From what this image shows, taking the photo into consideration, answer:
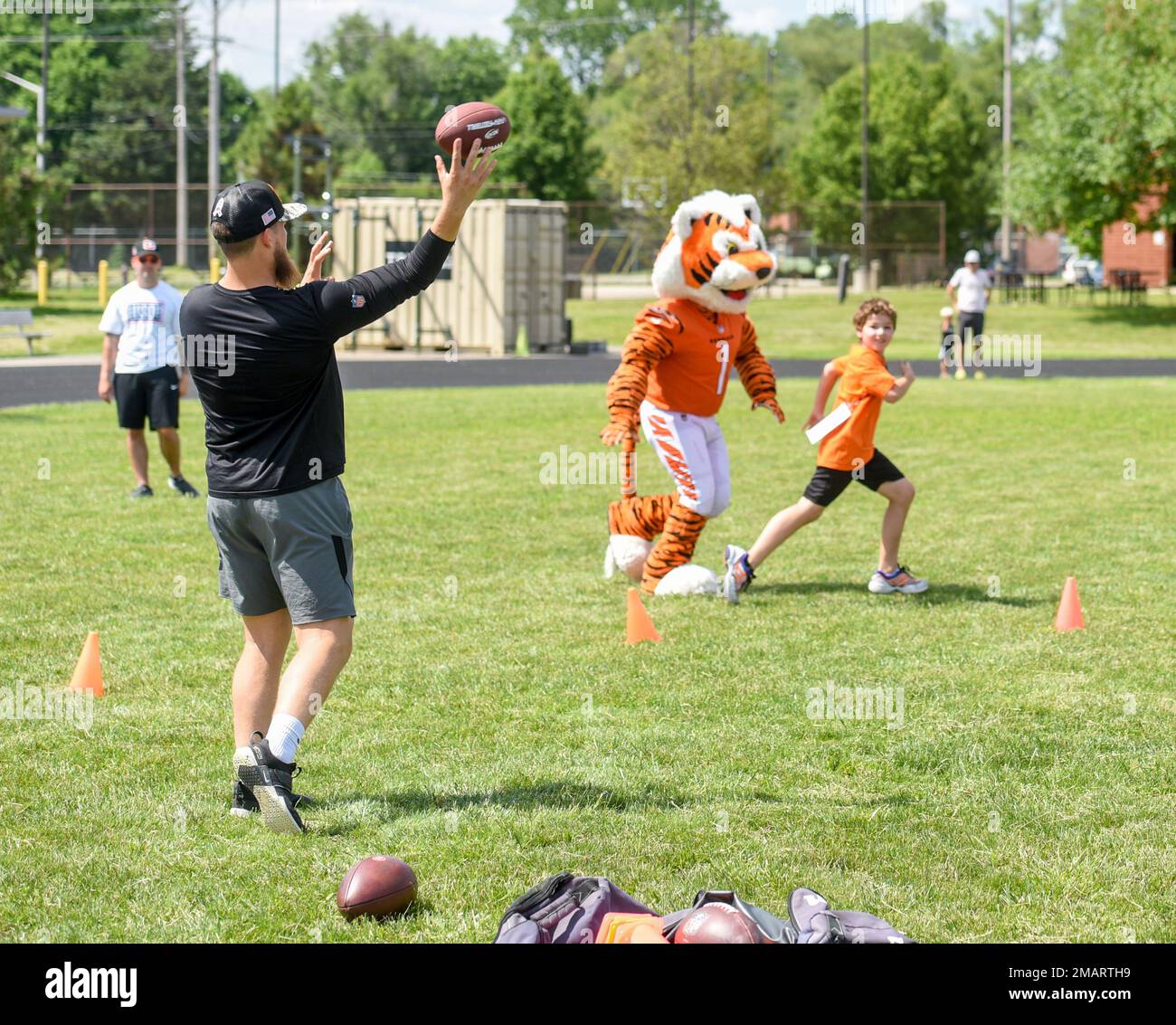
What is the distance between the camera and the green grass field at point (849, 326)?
33750mm

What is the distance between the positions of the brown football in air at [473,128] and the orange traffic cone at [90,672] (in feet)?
9.82

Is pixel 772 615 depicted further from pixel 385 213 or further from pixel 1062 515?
pixel 385 213

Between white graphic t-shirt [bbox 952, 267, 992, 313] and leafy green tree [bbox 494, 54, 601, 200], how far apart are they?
165 ft

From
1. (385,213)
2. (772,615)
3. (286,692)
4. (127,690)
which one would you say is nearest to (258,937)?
(286,692)

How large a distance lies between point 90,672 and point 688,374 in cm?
409

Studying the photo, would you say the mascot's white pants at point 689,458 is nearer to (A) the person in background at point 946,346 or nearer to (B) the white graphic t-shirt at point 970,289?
(B) the white graphic t-shirt at point 970,289

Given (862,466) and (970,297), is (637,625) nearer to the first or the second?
(862,466)

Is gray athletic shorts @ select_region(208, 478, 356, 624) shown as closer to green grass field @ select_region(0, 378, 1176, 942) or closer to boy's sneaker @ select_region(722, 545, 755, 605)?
green grass field @ select_region(0, 378, 1176, 942)

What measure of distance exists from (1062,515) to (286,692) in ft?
27.8

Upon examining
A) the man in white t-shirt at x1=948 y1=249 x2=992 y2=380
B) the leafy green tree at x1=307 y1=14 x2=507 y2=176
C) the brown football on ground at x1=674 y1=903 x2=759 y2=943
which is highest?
the leafy green tree at x1=307 y1=14 x2=507 y2=176

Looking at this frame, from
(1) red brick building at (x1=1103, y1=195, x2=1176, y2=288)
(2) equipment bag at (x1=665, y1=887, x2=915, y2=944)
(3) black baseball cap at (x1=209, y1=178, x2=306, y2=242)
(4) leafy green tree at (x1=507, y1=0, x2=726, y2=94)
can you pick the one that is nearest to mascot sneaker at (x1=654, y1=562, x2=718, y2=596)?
(3) black baseball cap at (x1=209, y1=178, x2=306, y2=242)

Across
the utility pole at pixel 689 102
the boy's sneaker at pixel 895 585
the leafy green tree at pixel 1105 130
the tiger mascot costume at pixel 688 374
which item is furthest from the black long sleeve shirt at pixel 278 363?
the utility pole at pixel 689 102

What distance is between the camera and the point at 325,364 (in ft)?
17.1

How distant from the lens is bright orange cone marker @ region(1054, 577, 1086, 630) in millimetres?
8180
